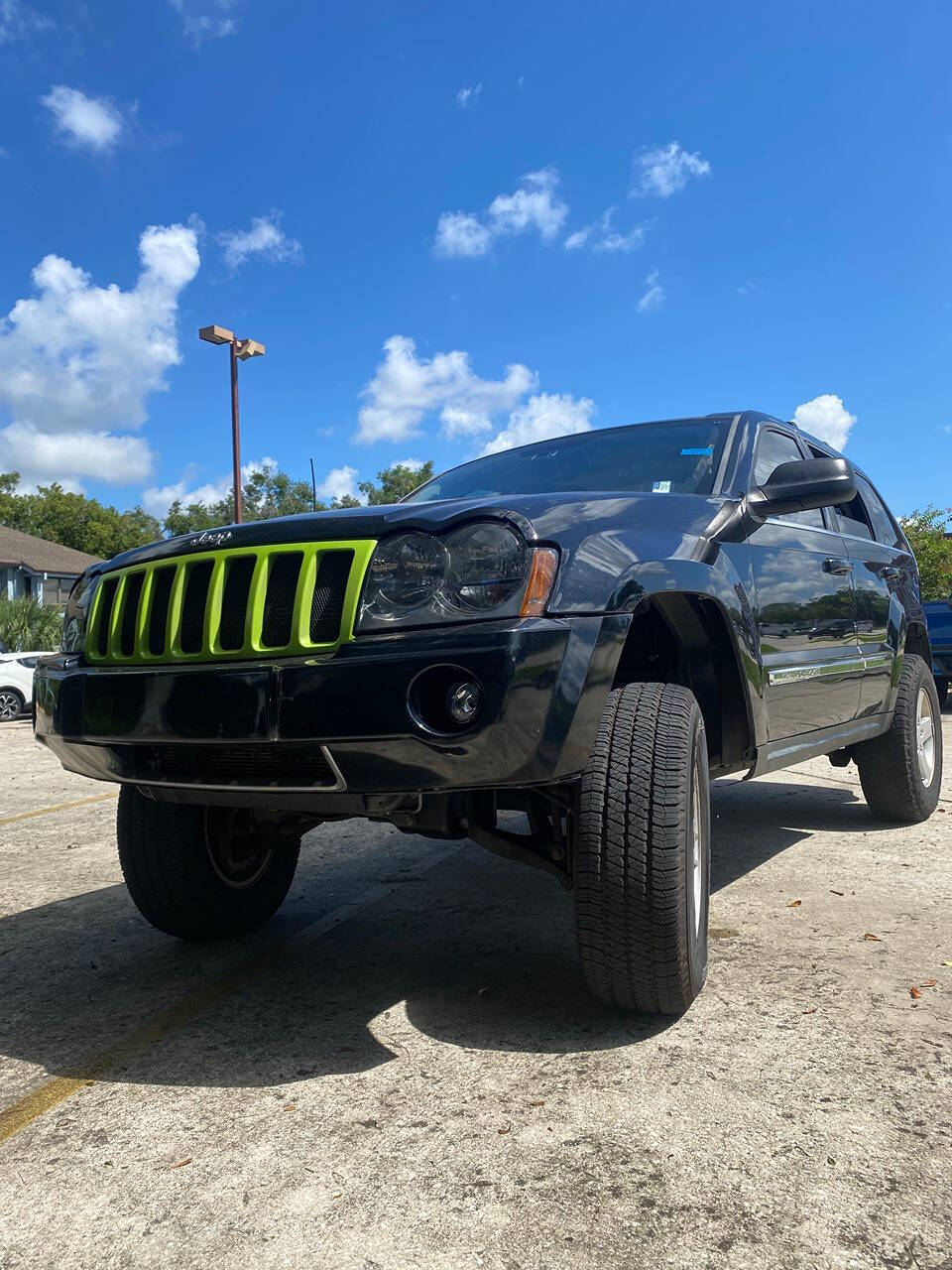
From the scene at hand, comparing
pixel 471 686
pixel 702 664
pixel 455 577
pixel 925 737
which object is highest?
pixel 455 577

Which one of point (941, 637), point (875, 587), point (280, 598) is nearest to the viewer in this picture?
point (280, 598)

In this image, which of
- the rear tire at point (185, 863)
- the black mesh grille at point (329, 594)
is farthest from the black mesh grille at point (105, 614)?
the black mesh grille at point (329, 594)

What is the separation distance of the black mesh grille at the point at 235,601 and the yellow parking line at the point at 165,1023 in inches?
42.9

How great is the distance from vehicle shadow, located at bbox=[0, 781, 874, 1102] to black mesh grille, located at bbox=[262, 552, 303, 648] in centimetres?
104

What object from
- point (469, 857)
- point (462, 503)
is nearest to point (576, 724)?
point (462, 503)

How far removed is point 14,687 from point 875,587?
581 inches

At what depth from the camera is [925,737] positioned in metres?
5.40

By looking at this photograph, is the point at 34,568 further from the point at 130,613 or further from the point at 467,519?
the point at 467,519

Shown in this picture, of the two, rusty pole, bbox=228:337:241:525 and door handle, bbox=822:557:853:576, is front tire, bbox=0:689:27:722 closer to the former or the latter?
rusty pole, bbox=228:337:241:525

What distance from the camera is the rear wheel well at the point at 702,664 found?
9.49 feet

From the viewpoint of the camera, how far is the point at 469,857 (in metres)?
4.80

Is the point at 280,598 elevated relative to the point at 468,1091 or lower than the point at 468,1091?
elevated

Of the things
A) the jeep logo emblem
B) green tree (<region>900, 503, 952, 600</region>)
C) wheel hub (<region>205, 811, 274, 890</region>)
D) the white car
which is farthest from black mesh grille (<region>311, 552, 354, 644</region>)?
green tree (<region>900, 503, 952, 600</region>)

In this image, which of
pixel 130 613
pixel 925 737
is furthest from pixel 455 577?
pixel 925 737
